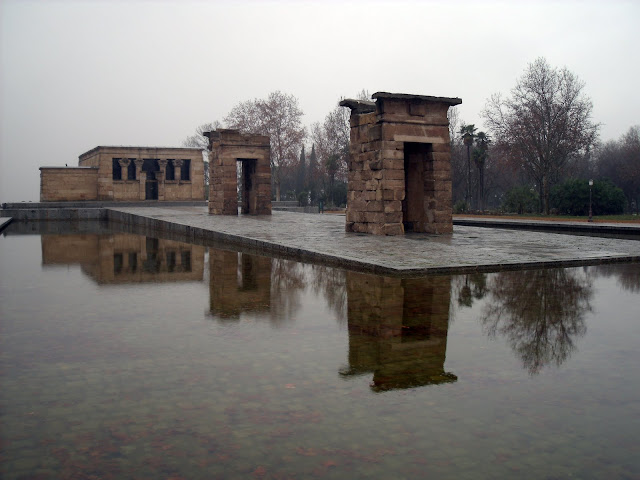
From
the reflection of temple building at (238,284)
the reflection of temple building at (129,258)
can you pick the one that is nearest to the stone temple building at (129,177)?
the reflection of temple building at (129,258)

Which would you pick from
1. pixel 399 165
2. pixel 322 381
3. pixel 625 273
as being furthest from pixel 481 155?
pixel 322 381

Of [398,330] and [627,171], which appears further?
[627,171]

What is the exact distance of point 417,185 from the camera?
17188 millimetres

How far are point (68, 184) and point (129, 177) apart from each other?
4.11 m

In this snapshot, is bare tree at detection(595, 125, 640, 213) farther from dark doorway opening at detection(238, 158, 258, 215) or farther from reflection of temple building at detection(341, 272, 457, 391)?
reflection of temple building at detection(341, 272, 457, 391)

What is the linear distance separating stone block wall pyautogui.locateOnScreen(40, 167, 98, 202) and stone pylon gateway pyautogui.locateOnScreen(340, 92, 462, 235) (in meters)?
27.6

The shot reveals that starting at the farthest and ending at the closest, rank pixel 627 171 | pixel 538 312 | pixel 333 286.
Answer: pixel 627 171, pixel 333 286, pixel 538 312

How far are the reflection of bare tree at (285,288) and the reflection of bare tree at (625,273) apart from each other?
4.48 metres

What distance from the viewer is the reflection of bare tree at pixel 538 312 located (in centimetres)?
501

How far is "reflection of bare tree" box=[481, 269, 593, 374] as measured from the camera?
197 inches

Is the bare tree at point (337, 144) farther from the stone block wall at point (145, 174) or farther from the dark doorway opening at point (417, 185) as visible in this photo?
the dark doorway opening at point (417, 185)

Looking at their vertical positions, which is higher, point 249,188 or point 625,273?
point 249,188

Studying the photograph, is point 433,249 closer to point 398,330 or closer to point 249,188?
point 398,330

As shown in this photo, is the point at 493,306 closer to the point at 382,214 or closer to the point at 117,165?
the point at 382,214
